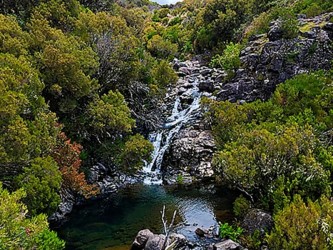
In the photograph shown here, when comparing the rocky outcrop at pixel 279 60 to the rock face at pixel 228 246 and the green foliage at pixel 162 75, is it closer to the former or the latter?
the green foliage at pixel 162 75

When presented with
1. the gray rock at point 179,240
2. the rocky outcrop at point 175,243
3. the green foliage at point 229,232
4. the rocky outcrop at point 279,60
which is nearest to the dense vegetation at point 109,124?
the green foliage at point 229,232

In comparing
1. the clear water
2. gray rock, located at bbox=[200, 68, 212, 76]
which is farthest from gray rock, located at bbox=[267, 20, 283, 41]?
the clear water

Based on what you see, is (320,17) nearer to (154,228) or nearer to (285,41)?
(285,41)

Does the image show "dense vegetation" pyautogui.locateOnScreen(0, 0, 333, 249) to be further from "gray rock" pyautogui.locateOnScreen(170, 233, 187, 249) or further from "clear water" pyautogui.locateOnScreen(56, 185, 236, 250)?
"gray rock" pyautogui.locateOnScreen(170, 233, 187, 249)

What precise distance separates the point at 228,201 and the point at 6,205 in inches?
828

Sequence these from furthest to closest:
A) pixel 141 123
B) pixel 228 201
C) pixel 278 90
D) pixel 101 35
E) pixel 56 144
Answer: pixel 141 123, pixel 101 35, pixel 278 90, pixel 228 201, pixel 56 144

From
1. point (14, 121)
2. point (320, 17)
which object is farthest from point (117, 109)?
point (320, 17)

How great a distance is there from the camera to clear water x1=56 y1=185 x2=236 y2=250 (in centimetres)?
2392

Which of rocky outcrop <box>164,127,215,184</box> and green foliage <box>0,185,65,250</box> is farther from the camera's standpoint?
rocky outcrop <box>164,127,215,184</box>

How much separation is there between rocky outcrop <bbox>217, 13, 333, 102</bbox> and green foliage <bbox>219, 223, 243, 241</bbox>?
2152 cm

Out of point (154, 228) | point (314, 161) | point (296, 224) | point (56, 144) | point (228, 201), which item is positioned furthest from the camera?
point (228, 201)

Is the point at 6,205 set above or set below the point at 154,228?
above

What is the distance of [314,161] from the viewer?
20.9m

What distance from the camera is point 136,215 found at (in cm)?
2812
